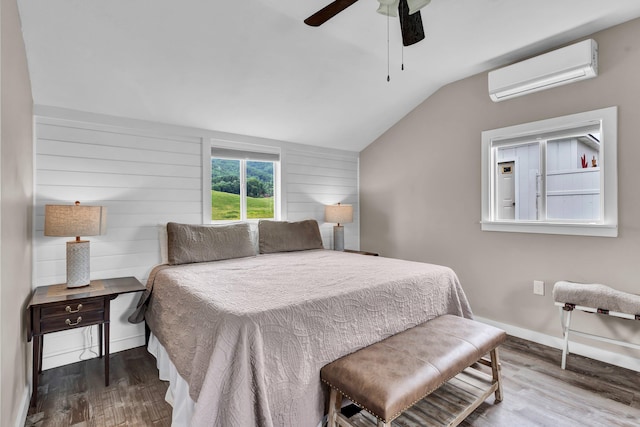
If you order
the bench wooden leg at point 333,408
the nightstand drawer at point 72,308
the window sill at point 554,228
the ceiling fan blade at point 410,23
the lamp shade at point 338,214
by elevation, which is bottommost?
the bench wooden leg at point 333,408

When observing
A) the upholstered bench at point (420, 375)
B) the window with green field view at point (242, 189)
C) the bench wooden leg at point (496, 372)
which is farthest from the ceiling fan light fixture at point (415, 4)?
the window with green field view at point (242, 189)

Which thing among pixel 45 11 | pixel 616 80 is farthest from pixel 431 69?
pixel 45 11

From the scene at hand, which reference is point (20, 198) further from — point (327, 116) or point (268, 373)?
point (327, 116)

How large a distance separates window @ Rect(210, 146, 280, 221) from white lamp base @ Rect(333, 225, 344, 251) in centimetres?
80

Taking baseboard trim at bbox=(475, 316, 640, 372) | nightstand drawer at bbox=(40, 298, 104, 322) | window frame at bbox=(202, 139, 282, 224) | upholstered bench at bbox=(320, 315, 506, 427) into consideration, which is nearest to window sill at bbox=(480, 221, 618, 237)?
baseboard trim at bbox=(475, 316, 640, 372)

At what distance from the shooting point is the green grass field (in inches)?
141

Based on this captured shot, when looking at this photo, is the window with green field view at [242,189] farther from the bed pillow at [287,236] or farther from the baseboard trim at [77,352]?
the baseboard trim at [77,352]

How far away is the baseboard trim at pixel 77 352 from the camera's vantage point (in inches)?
101

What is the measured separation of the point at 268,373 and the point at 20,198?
5.68ft

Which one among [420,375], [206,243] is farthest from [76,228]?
[420,375]

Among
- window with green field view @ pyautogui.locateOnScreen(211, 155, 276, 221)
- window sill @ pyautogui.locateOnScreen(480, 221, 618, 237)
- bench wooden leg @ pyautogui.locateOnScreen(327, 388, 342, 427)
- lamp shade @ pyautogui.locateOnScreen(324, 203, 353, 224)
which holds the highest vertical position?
window with green field view @ pyautogui.locateOnScreen(211, 155, 276, 221)

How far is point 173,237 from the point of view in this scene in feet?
9.32

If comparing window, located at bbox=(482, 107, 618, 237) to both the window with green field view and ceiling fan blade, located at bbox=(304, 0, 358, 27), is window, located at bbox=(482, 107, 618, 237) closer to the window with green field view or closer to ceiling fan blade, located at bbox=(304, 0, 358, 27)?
ceiling fan blade, located at bbox=(304, 0, 358, 27)

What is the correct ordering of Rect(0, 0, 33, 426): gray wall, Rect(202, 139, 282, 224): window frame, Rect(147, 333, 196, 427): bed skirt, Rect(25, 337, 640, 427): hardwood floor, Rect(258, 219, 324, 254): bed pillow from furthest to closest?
Rect(258, 219, 324, 254): bed pillow < Rect(202, 139, 282, 224): window frame < Rect(25, 337, 640, 427): hardwood floor < Rect(147, 333, 196, 427): bed skirt < Rect(0, 0, 33, 426): gray wall
